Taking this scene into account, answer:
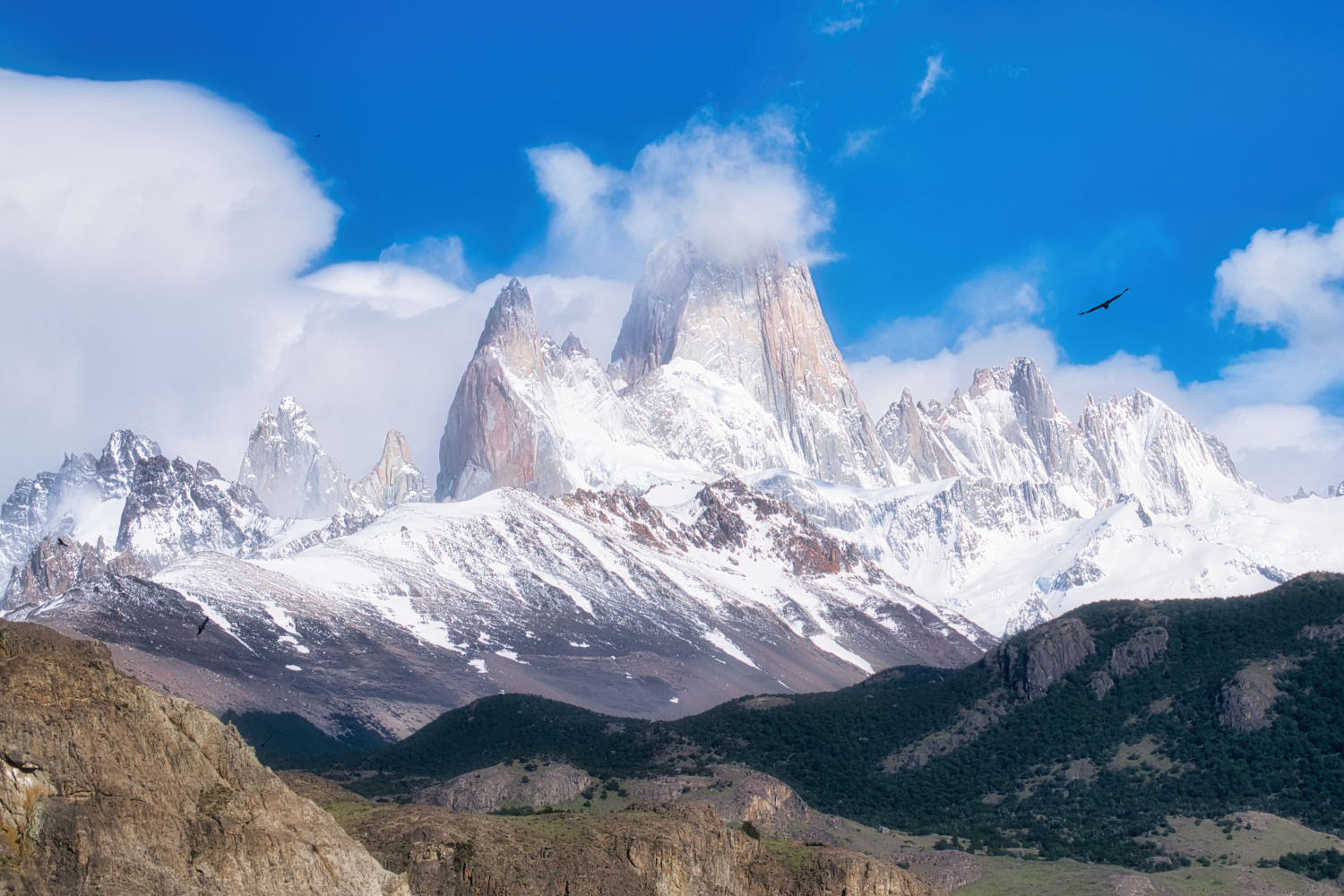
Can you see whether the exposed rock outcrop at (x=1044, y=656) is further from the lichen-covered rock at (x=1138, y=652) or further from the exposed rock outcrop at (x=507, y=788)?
the exposed rock outcrop at (x=507, y=788)

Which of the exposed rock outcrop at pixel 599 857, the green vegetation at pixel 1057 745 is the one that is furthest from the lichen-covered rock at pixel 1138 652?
the exposed rock outcrop at pixel 599 857

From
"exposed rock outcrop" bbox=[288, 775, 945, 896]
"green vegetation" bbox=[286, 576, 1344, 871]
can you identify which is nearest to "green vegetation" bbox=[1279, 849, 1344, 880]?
"green vegetation" bbox=[286, 576, 1344, 871]

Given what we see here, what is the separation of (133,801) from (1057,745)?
11210 centimetres

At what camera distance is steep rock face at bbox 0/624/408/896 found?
45.8 meters

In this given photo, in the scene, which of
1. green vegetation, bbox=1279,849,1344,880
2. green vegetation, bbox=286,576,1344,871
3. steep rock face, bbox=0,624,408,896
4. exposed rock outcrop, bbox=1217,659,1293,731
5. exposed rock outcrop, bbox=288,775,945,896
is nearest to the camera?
steep rock face, bbox=0,624,408,896

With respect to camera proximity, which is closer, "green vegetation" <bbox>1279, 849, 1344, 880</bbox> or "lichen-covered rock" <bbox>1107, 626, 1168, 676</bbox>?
"green vegetation" <bbox>1279, 849, 1344, 880</bbox>

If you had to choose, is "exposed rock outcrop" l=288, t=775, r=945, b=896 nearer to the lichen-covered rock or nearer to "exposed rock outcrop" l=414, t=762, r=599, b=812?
"exposed rock outcrop" l=414, t=762, r=599, b=812

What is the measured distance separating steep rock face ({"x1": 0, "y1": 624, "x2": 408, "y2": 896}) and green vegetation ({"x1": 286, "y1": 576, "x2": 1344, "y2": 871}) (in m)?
74.2

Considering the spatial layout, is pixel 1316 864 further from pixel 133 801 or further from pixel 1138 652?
pixel 133 801

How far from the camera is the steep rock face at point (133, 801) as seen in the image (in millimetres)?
45781

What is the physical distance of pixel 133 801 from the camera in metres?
48.5

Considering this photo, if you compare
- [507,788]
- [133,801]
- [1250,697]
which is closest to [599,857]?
[133,801]

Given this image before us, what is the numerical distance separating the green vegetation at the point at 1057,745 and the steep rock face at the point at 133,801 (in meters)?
74.2

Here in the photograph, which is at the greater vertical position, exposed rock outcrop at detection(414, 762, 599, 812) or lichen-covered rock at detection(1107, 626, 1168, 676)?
lichen-covered rock at detection(1107, 626, 1168, 676)
